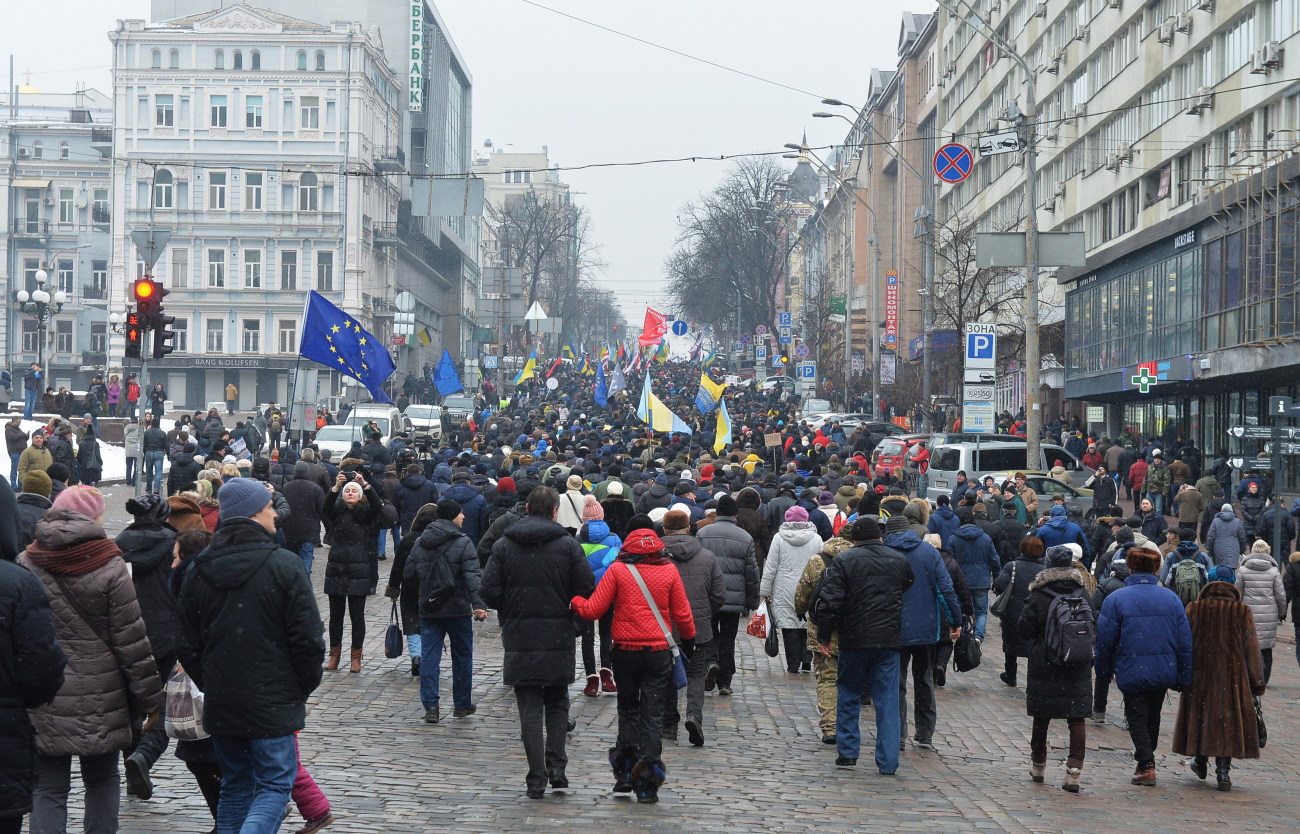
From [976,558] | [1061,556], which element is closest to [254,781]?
[1061,556]

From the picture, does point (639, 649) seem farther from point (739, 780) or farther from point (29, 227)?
Answer: point (29, 227)

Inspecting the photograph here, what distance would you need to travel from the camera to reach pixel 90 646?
641 cm

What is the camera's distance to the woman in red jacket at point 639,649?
28.8 ft

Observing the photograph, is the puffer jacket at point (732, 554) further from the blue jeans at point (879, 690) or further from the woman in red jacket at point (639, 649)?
the woman in red jacket at point (639, 649)

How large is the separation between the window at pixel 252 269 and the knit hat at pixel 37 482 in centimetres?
6824

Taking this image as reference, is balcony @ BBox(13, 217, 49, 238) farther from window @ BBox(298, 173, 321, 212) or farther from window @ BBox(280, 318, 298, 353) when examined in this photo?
window @ BBox(298, 173, 321, 212)

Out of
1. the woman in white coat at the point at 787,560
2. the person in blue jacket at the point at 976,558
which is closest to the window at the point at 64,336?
the person in blue jacket at the point at 976,558

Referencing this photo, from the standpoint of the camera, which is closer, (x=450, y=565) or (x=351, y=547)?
(x=450, y=565)

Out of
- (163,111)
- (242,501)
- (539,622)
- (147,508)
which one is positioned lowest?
(539,622)

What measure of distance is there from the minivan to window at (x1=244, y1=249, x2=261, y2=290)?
51.4m

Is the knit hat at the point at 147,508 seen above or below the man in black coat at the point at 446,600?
above

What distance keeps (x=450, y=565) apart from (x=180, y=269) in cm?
6885

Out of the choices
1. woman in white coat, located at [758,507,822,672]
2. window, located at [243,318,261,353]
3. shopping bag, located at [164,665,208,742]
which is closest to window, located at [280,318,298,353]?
window, located at [243,318,261,353]

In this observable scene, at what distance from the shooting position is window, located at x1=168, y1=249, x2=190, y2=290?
76188 millimetres
